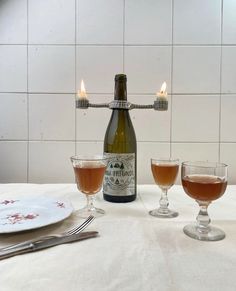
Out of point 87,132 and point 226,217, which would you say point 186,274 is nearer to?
point 226,217

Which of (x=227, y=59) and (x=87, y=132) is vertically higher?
(x=227, y=59)

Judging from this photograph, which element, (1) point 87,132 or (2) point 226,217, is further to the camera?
(1) point 87,132

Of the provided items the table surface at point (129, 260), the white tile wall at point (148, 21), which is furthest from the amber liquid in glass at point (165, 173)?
the white tile wall at point (148, 21)

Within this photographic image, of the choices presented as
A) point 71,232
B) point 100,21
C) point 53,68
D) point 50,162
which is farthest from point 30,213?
point 100,21

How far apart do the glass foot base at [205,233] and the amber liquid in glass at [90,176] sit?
22cm

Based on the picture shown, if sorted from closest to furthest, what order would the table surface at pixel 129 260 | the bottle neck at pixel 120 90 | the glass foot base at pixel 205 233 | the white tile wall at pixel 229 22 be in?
the table surface at pixel 129 260, the glass foot base at pixel 205 233, the bottle neck at pixel 120 90, the white tile wall at pixel 229 22

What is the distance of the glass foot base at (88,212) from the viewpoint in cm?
63

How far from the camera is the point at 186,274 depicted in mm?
378

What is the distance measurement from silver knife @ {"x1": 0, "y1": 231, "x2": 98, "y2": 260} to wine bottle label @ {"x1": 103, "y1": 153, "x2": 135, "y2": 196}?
0.23 metres

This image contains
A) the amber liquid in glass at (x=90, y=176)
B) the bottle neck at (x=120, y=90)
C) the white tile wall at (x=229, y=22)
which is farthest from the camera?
the white tile wall at (x=229, y=22)

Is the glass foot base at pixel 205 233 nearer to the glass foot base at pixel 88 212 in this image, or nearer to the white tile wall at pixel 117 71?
the glass foot base at pixel 88 212

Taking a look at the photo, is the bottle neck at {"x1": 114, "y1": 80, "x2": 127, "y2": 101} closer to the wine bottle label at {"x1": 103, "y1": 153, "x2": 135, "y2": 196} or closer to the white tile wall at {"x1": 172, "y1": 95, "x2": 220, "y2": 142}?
the wine bottle label at {"x1": 103, "y1": 153, "x2": 135, "y2": 196}

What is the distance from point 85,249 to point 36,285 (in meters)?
0.11

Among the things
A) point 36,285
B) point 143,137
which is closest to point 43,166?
point 143,137
